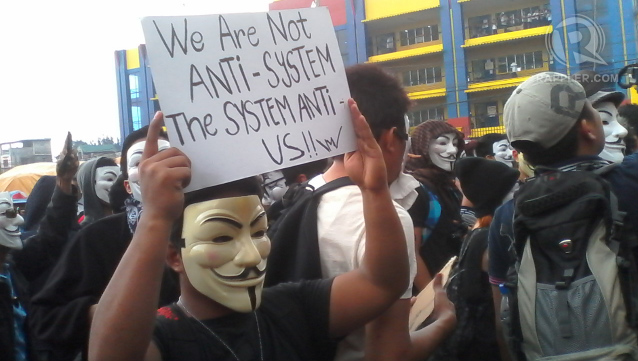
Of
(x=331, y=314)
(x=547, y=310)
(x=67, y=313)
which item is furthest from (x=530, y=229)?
(x=67, y=313)

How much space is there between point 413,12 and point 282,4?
20.8 feet

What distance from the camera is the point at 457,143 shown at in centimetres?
478

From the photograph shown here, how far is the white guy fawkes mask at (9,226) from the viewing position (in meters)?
3.05

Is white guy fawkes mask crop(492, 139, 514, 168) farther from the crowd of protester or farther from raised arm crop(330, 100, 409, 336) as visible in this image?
raised arm crop(330, 100, 409, 336)

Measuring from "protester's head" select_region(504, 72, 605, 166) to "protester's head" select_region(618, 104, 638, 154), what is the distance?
9.37ft

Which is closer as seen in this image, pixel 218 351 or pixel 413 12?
pixel 218 351

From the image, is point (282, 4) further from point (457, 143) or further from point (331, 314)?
point (331, 314)

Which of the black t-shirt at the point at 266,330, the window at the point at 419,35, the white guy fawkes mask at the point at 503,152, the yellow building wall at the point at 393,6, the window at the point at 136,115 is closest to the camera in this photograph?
the black t-shirt at the point at 266,330

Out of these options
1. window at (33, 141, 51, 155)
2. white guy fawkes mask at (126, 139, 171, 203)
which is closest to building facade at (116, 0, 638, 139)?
window at (33, 141, 51, 155)

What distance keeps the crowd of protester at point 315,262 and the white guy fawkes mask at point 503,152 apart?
3.94m

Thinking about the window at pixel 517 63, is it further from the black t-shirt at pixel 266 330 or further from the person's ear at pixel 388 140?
the black t-shirt at pixel 266 330

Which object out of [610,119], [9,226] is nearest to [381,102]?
[610,119]

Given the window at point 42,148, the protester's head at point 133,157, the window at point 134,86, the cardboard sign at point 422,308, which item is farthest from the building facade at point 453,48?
the cardboard sign at point 422,308

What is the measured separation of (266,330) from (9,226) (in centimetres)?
204
